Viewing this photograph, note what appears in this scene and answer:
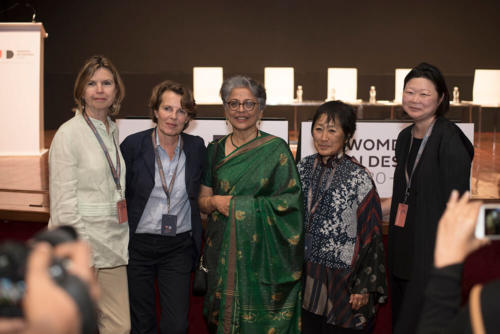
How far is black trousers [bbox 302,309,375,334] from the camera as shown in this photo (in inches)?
84.2

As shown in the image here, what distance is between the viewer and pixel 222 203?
2.13 metres

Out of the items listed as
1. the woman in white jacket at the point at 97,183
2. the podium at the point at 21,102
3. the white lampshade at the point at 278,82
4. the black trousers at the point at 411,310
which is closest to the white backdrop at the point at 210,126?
the woman in white jacket at the point at 97,183

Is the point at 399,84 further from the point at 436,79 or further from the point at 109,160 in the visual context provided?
the point at 109,160

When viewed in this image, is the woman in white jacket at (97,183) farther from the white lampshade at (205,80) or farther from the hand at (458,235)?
the white lampshade at (205,80)

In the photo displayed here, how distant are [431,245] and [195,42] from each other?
10.3m

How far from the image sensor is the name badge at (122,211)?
6.84ft

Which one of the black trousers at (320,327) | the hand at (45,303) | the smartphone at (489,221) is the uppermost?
the smartphone at (489,221)

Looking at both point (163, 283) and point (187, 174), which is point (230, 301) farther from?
point (187, 174)

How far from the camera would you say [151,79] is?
1171 centimetres

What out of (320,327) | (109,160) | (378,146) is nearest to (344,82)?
(378,146)

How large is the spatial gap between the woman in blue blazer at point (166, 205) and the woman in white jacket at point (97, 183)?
0.24 feet

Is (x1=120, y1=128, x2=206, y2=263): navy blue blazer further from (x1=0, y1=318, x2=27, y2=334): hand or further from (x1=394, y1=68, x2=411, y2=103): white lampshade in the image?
(x1=394, y1=68, x2=411, y2=103): white lampshade

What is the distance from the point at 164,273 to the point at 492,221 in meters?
1.60

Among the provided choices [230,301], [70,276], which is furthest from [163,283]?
[70,276]
